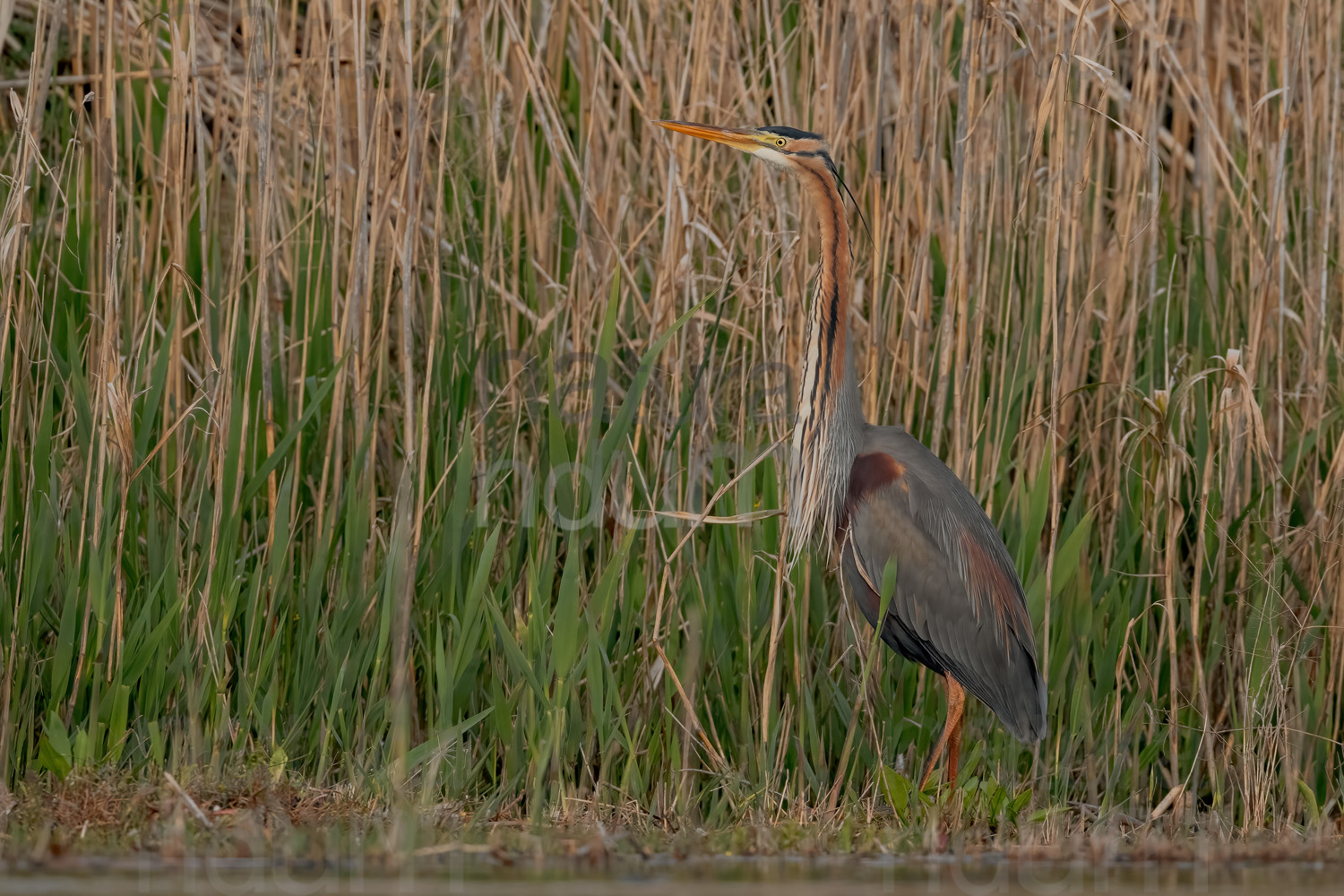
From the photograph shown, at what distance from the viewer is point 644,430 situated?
396cm

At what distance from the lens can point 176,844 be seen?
99.2 inches

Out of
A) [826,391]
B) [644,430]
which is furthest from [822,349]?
[644,430]

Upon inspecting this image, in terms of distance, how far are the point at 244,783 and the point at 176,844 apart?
0.52 meters

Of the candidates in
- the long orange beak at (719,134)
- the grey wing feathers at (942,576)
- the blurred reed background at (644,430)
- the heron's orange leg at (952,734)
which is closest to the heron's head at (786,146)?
the long orange beak at (719,134)

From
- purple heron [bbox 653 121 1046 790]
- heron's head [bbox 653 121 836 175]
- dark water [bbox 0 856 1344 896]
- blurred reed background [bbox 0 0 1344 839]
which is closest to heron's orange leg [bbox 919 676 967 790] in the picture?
purple heron [bbox 653 121 1046 790]

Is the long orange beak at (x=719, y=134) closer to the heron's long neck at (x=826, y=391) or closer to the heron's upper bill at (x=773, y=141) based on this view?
the heron's upper bill at (x=773, y=141)

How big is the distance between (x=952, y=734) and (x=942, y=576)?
0.39 m

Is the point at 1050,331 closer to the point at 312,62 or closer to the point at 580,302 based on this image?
the point at 580,302

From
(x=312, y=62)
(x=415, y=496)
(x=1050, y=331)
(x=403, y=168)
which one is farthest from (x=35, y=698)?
(x=1050, y=331)

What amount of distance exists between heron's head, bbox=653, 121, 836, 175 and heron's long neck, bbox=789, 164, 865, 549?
0.10ft

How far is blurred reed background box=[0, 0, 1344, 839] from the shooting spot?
338 cm

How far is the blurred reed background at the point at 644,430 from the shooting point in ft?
11.1

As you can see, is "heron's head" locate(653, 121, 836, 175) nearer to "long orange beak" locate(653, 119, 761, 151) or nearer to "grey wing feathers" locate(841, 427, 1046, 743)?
"long orange beak" locate(653, 119, 761, 151)

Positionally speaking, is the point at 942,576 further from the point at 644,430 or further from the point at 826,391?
the point at 644,430
